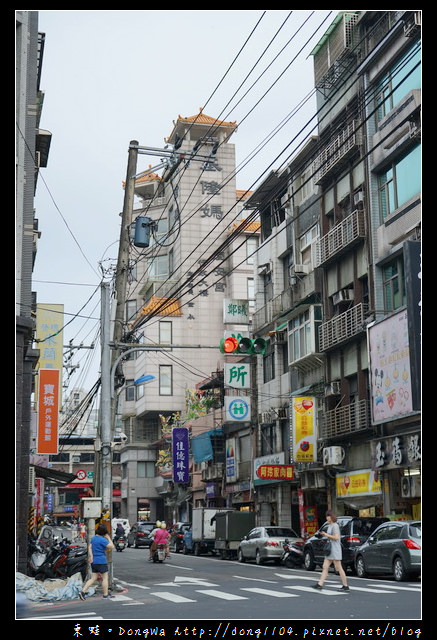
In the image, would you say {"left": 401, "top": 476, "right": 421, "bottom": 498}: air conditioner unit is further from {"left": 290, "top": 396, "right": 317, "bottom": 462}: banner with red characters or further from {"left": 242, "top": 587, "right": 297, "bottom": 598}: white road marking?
{"left": 242, "top": 587, "right": 297, "bottom": 598}: white road marking

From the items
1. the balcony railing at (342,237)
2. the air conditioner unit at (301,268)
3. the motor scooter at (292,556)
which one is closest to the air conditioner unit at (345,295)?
the balcony railing at (342,237)

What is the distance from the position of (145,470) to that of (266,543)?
53824 millimetres

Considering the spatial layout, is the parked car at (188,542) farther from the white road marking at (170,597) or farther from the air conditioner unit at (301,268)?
the white road marking at (170,597)


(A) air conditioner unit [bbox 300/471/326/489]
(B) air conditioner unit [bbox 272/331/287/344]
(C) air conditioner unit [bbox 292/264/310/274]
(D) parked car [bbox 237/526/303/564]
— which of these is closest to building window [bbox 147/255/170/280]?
(B) air conditioner unit [bbox 272/331/287/344]

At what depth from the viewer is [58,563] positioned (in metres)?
23.5

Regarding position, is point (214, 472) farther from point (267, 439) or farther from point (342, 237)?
point (342, 237)

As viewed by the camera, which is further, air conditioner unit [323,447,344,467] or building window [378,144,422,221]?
air conditioner unit [323,447,344,467]

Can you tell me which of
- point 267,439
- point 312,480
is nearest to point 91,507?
point 312,480

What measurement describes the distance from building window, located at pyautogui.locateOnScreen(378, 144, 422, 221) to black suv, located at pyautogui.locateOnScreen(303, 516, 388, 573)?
12.2m

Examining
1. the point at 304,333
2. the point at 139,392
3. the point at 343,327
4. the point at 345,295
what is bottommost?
the point at 343,327

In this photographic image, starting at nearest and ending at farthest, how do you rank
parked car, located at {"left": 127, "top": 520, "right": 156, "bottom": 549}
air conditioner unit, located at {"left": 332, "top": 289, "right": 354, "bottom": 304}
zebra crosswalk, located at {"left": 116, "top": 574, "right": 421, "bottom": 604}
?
zebra crosswalk, located at {"left": 116, "top": 574, "right": 421, "bottom": 604} < air conditioner unit, located at {"left": 332, "top": 289, "right": 354, "bottom": 304} < parked car, located at {"left": 127, "top": 520, "right": 156, "bottom": 549}

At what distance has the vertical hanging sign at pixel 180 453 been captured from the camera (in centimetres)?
6312

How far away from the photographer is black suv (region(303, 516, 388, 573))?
2616cm

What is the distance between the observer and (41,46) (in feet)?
103
